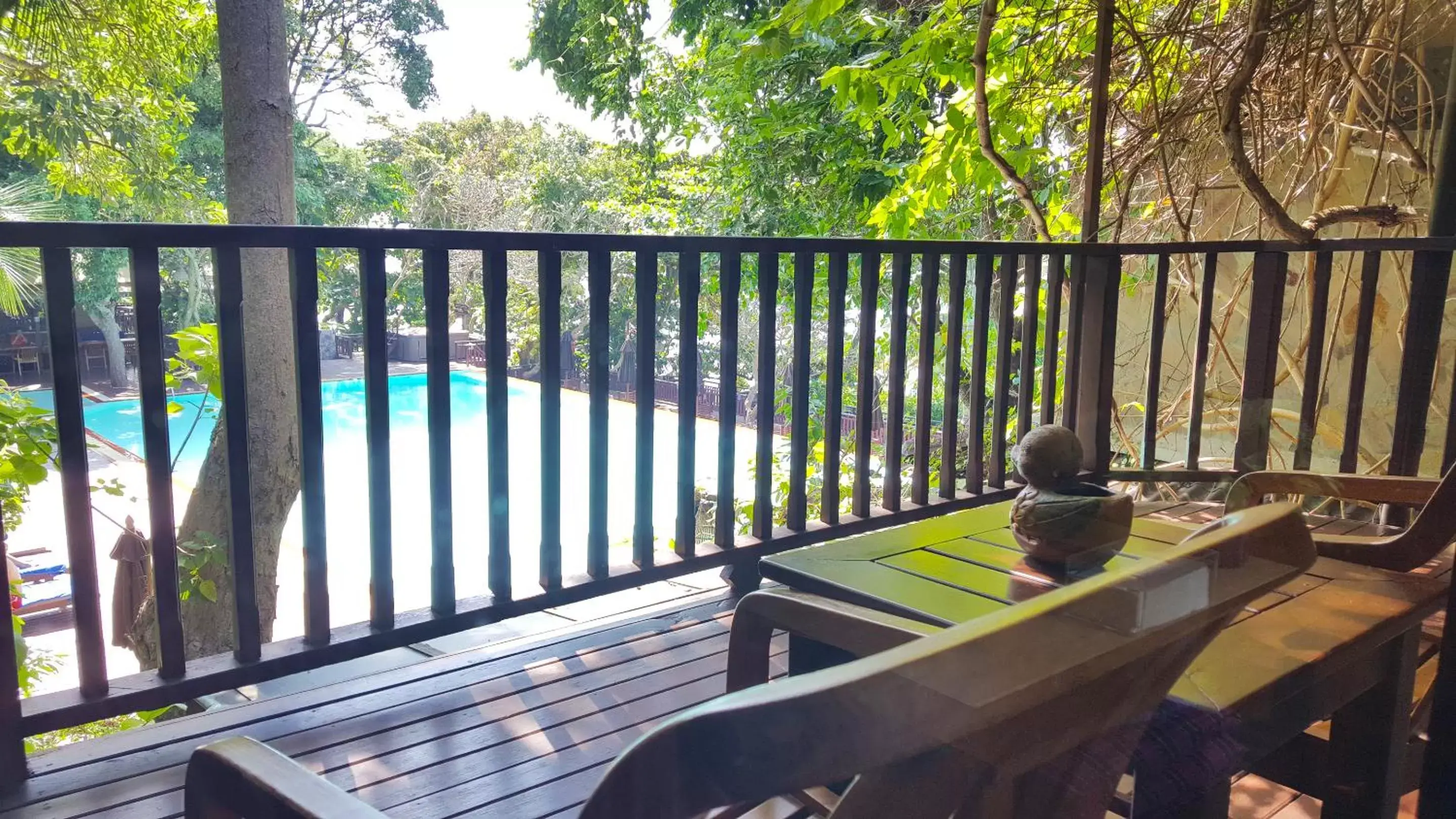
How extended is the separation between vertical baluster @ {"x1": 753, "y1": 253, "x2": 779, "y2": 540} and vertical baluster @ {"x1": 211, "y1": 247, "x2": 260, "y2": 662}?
3.88ft

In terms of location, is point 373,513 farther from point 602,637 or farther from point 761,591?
point 761,591

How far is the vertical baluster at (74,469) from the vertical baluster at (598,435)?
967 millimetres

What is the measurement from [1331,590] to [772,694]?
115cm

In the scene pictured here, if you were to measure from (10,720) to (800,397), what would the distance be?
1.83 metres

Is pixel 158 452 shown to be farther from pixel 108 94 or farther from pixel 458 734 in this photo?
pixel 108 94

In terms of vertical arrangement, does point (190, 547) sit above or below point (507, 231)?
below

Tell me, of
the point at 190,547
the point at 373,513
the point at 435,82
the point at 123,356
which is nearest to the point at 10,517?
the point at 190,547

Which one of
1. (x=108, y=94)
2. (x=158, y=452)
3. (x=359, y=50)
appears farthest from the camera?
(x=359, y=50)

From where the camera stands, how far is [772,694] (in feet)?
1.51

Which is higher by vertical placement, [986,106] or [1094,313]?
[986,106]

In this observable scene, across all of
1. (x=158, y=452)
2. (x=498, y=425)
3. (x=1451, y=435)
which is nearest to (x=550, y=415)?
(x=498, y=425)

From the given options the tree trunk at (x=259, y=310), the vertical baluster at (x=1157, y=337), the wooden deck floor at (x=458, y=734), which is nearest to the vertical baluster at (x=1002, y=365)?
the vertical baluster at (x=1157, y=337)

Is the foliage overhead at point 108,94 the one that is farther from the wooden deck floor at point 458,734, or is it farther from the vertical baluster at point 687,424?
the wooden deck floor at point 458,734

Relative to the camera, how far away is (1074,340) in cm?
327
